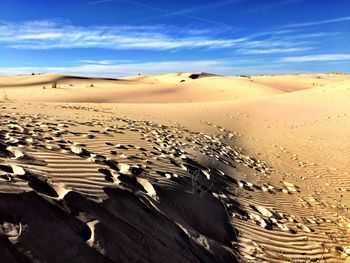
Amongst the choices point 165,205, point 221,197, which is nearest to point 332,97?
point 221,197

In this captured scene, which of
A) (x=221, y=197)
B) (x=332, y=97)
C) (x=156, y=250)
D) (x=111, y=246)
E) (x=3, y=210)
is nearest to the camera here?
(x=3, y=210)

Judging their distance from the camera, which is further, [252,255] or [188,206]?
[188,206]

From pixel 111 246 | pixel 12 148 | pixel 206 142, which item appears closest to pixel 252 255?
pixel 111 246

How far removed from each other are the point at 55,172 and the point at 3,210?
1.49 m

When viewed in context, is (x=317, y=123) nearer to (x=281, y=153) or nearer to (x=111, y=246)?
(x=281, y=153)

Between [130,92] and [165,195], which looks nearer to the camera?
[165,195]

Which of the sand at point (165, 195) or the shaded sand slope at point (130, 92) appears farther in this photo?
the shaded sand slope at point (130, 92)

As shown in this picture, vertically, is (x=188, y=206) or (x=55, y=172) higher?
(x=55, y=172)

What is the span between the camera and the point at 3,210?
351cm

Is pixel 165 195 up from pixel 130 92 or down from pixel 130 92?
up

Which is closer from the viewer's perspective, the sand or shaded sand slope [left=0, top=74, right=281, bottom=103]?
the sand

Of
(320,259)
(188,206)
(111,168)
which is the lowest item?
(320,259)

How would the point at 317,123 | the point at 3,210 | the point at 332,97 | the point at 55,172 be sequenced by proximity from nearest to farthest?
1. the point at 3,210
2. the point at 55,172
3. the point at 317,123
4. the point at 332,97

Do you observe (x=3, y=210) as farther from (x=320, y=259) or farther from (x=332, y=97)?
(x=332, y=97)
